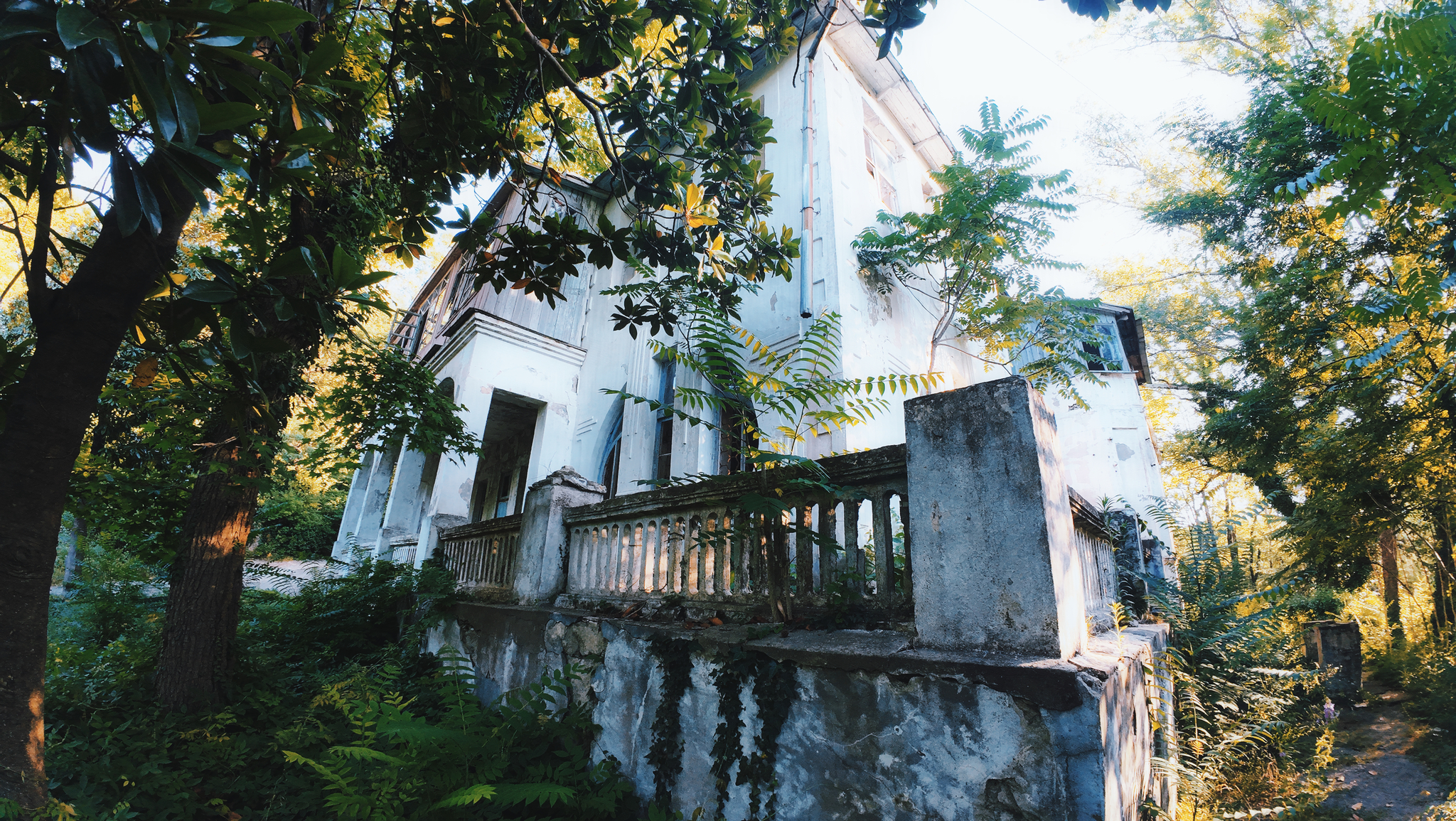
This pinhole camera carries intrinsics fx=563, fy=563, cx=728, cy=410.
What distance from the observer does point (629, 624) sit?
320 centimetres

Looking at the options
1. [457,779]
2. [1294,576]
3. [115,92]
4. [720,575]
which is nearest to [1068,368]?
[1294,576]

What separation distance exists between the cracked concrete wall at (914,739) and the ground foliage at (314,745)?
0.40 m

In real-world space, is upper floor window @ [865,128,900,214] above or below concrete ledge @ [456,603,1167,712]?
above

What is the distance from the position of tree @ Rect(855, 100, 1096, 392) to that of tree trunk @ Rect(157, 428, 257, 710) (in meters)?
7.12

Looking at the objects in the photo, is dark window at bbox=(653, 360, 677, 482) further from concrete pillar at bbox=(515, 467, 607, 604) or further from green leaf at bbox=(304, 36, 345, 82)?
green leaf at bbox=(304, 36, 345, 82)

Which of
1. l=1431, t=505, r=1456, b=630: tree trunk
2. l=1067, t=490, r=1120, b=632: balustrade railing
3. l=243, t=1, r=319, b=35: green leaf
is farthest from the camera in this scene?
l=1431, t=505, r=1456, b=630: tree trunk

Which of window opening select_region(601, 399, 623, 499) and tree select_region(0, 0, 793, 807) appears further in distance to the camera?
window opening select_region(601, 399, 623, 499)

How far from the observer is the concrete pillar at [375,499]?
12961 millimetres

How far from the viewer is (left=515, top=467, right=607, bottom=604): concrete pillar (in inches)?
170

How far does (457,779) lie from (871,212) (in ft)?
28.3

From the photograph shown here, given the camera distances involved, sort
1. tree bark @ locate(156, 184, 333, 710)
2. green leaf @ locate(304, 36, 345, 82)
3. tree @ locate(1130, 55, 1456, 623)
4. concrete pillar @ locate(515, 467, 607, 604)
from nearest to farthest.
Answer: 1. green leaf @ locate(304, 36, 345, 82)
2. tree bark @ locate(156, 184, 333, 710)
3. concrete pillar @ locate(515, 467, 607, 604)
4. tree @ locate(1130, 55, 1456, 623)

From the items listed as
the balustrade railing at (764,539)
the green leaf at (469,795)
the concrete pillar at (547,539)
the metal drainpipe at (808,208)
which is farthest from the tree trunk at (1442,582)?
the green leaf at (469,795)

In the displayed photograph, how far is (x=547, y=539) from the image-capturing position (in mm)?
4336

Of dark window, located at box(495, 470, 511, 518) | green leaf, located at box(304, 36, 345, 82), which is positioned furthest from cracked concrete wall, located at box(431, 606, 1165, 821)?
dark window, located at box(495, 470, 511, 518)
